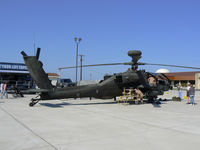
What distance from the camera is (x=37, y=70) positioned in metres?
12.1

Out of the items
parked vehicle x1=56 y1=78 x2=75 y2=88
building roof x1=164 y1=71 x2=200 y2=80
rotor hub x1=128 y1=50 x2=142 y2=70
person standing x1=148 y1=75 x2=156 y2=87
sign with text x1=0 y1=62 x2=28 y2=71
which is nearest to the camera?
rotor hub x1=128 y1=50 x2=142 y2=70

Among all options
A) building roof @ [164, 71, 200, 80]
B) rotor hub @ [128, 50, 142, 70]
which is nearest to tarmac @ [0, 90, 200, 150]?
rotor hub @ [128, 50, 142, 70]

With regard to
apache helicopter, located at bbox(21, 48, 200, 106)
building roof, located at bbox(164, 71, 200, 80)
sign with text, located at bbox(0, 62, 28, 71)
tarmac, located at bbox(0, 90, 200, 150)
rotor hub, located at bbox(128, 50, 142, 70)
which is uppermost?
building roof, located at bbox(164, 71, 200, 80)

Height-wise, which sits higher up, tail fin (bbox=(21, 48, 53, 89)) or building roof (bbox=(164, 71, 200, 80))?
building roof (bbox=(164, 71, 200, 80))

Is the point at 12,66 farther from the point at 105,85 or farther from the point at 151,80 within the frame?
the point at 151,80

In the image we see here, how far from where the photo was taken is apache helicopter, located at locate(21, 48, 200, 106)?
12164 millimetres

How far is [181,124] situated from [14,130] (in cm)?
620

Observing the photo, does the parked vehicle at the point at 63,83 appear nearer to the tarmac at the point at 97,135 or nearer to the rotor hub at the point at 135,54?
the rotor hub at the point at 135,54

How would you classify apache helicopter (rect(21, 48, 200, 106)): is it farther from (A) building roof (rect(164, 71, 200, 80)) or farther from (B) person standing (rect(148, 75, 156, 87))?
(A) building roof (rect(164, 71, 200, 80))

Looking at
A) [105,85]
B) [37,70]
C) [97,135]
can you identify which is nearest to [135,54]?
[105,85]

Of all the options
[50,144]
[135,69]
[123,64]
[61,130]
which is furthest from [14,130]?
[135,69]

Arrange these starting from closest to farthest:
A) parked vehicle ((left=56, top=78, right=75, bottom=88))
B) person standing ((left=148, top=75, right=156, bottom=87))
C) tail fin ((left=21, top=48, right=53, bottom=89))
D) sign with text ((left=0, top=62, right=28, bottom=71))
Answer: tail fin ((left=21, top=48, right=53, bottom=89)), person standing ((left=148, top=75, right=156, bottom=87)), sign with text ((left=0, top=62, right=28, bottom=71)), parked vehicle ((left=56, top=78, right=75, bottom=88))

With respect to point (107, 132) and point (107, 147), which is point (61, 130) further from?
point (107, 147)

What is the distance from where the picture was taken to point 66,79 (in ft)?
130
